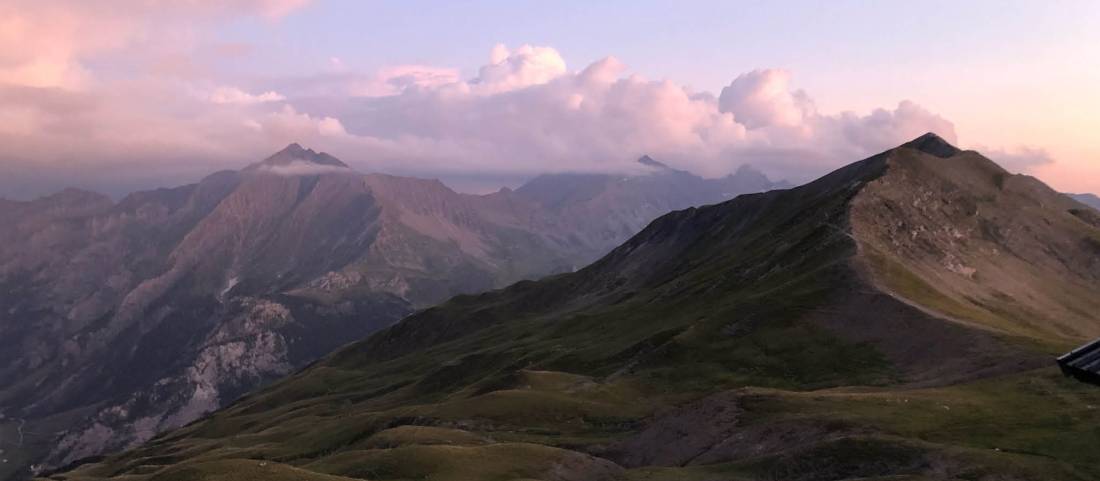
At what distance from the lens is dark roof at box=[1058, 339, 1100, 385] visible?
16016mm

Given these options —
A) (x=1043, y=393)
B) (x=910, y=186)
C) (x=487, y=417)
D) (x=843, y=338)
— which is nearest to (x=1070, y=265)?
(x=910, y=186)

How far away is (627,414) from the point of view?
98500 millimetres

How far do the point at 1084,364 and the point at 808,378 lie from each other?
8949cm

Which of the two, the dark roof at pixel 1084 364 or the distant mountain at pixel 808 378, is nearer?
the dark roof at pixel 1084 364

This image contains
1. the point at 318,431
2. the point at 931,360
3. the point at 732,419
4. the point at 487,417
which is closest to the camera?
the point at 732,419

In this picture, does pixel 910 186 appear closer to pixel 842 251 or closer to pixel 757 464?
pixel 842 251

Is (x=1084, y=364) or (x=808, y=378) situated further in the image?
(x=808, y=378)

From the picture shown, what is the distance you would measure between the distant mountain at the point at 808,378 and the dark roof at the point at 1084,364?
38.5 metres

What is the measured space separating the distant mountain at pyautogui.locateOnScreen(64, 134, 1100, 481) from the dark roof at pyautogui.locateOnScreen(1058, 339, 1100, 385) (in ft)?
126

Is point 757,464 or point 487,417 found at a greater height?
point 757,464

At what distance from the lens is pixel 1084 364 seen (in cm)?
1633

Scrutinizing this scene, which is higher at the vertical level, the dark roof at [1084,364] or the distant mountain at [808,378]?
the dark roof at [1084,364]

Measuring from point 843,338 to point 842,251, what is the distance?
109 feet

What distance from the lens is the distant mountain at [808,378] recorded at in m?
62.5
